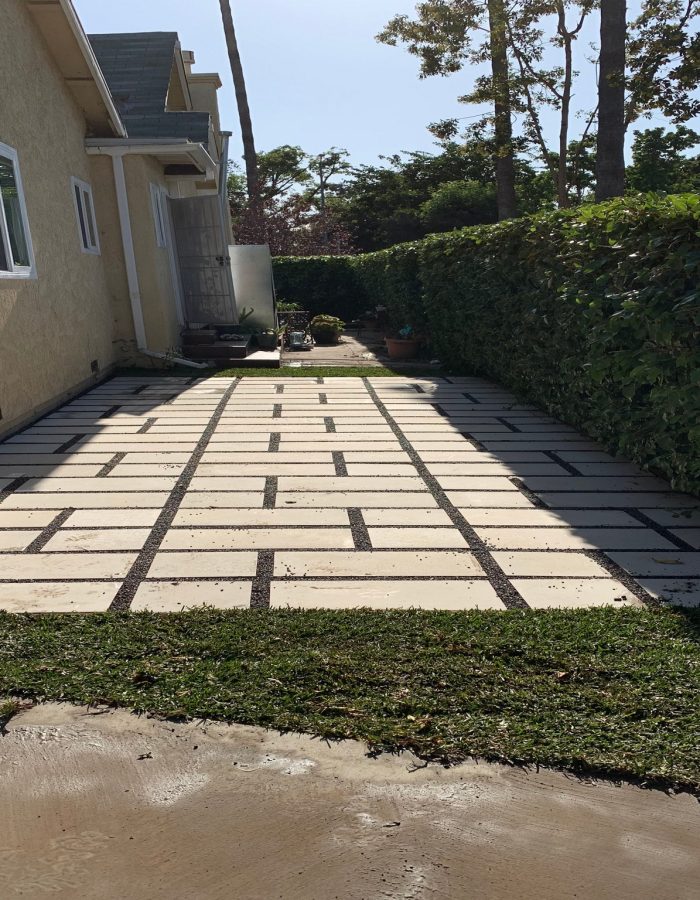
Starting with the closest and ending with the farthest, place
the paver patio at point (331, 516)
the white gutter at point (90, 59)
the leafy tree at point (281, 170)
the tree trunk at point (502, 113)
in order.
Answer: the paver patio at point (331, 516) → the white gutter at point (90, 59) → the tree trunk at point (502, 113) → the leafy tree at point (281, 170)

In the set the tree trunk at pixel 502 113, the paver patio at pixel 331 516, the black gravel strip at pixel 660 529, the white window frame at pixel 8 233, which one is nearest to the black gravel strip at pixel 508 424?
the paver patio at pixel 331 516

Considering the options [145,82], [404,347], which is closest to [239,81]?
[145,82]

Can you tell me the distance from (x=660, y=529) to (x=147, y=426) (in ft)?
16.7

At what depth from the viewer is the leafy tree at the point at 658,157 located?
99.9 ft

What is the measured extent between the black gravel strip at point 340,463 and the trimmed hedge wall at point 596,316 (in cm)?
201

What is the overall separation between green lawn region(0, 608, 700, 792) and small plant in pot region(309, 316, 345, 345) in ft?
47.7

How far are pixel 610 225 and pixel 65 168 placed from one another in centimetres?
737

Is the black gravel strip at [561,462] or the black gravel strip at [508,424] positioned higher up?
the black gravel strip at [508,424]

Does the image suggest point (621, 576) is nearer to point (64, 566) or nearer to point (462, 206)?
point (64, 566)

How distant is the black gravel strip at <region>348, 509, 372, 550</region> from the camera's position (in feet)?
14.4

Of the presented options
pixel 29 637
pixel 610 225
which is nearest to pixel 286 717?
pixel 29 637

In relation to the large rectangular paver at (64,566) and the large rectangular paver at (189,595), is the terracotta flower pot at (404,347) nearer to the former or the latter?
the large rectangular paver at (64,566)

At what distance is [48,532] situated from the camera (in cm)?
459

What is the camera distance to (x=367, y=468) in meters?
6.10
